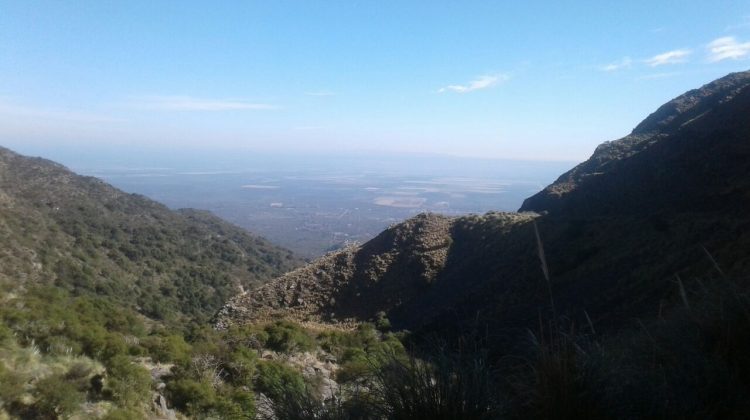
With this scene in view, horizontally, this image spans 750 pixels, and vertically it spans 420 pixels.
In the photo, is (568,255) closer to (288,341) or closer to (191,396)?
(288,341)

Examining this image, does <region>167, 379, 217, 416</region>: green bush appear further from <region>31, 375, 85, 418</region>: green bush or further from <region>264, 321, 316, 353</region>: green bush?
<region>264, 321, 316, 353</region>: green bush

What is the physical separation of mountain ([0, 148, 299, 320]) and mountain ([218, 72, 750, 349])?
14609 millimetres

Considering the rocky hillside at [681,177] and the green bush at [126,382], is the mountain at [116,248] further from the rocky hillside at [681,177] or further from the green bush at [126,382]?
the rocky hillside at [681,177]

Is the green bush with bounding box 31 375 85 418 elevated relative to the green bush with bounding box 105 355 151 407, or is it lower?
elevated

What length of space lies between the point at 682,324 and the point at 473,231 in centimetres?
2076

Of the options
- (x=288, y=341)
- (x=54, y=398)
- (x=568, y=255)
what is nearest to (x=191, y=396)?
(x=54, y=398)

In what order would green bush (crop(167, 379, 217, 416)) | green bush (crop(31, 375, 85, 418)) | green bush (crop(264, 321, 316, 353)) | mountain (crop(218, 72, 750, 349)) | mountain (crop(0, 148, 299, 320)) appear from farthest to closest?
mountain (crop(0, 148, 299, 320))
mountain (crop(218, 72, 750, 349))
green bush (crop(264, 321, 316, 353))
green bush (crop(167, 379, 217, 416))
green bush (crop(31, 375, 85, 418))

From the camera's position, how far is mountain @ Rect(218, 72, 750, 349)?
41.9 ft

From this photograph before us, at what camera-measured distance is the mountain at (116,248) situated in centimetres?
3045

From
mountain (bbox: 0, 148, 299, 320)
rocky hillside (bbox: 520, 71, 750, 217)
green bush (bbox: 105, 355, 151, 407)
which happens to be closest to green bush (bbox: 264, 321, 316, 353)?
green bush (bbox: 105, 355, 151, 407)

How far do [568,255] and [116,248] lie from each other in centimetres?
3507

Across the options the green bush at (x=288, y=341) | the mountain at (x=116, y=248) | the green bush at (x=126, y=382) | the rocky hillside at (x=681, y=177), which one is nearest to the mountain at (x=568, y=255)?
the rocky hillside at (x=681, y=177)

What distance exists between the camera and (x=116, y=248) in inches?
1551

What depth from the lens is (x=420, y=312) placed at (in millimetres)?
19297
